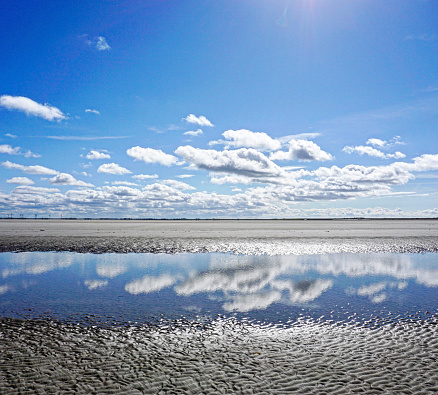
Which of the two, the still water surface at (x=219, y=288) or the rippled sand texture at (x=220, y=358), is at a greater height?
the still water surface at (x=219, y=288)

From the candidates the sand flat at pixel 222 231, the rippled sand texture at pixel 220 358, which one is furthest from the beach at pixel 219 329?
the sand flat at pixel 222 231

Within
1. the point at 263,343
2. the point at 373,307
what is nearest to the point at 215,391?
the point at 263,343

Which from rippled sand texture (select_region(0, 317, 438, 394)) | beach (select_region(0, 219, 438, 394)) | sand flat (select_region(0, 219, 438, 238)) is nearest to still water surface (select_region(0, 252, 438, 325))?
beach (select_region(0, 219, 438, 394))

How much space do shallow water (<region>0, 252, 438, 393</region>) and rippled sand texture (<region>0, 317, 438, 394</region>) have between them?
0.09 ft

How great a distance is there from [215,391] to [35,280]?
48.4ft

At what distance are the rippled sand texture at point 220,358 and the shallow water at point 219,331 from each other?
3cm

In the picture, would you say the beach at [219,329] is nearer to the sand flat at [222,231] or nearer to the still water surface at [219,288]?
the still water surface at [219,288]

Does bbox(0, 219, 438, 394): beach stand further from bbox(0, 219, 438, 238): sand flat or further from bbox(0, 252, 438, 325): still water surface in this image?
bbox(0, 219, 438, 238): sand flat

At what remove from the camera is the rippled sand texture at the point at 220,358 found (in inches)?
266

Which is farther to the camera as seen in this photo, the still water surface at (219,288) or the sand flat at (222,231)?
the sand flat at (222,231)

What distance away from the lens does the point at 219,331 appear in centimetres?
1002

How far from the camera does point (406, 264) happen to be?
2289 centimetres

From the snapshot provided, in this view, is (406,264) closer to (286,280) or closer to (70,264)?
(286,280)

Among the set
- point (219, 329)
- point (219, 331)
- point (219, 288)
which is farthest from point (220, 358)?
point (219, 288)
